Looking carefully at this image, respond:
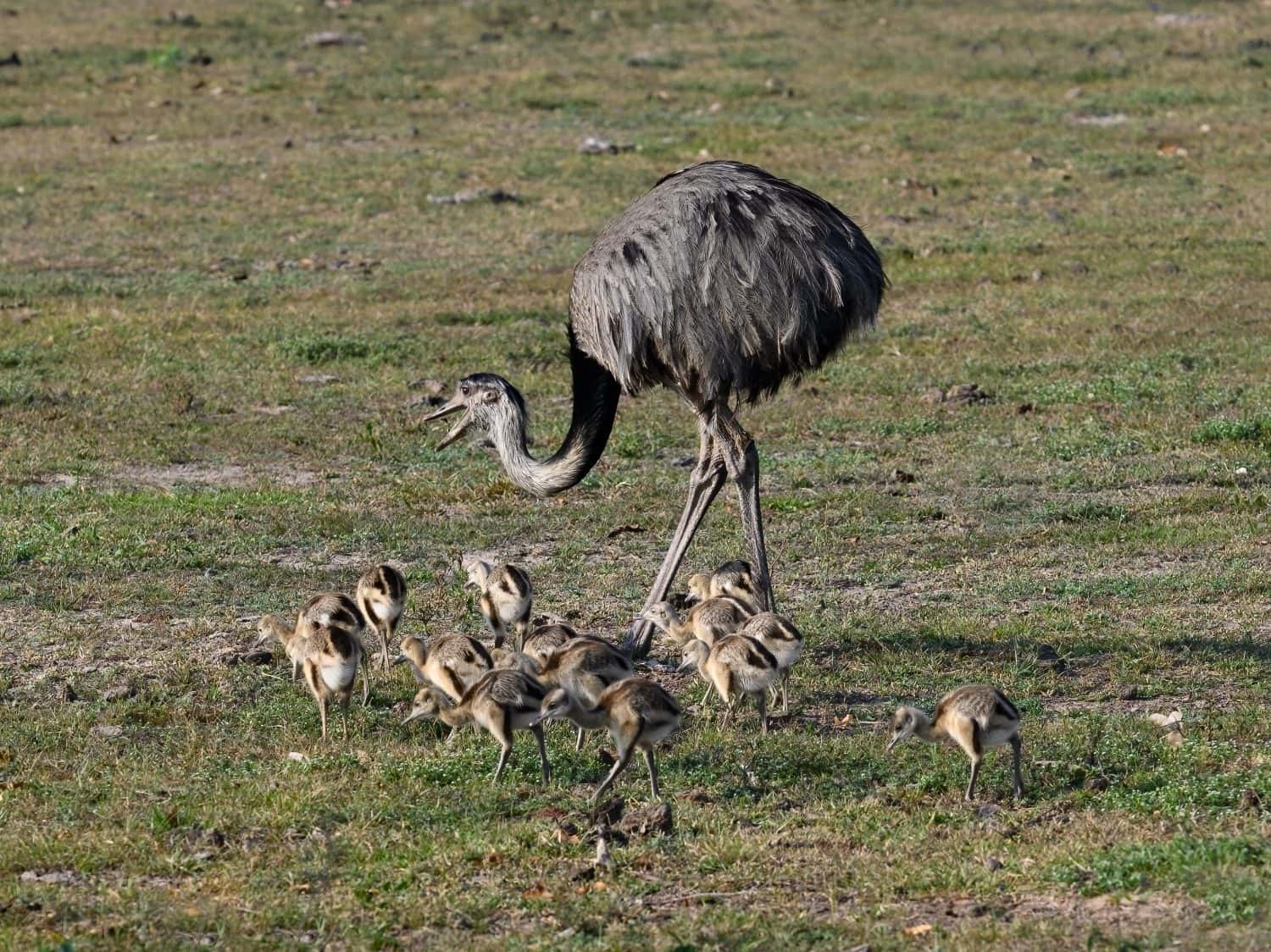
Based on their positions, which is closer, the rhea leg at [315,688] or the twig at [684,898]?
the twig at [684,898]

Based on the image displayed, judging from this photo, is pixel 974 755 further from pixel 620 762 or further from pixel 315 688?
pixel 315 688

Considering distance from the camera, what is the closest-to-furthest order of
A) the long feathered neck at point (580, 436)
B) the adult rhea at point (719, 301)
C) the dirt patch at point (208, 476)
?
1. the adult rhea at point (719, 301)
2. the long feathered neck at point (580, 436)
3. the dirt patch at point (208, 476)

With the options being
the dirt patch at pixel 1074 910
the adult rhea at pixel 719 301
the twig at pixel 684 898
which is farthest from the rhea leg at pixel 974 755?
the adult rhea at pixel 719 301

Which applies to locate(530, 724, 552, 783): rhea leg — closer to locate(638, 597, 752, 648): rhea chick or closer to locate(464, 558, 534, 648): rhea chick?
locate(638, 597, 752, 648): rhea chick

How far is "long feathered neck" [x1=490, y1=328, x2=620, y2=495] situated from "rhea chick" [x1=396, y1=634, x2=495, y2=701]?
187 cm

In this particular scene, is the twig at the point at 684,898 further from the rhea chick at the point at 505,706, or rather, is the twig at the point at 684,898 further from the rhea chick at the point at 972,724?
the rhea chick at the point at 972,724

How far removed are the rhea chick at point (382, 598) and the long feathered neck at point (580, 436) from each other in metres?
1.26

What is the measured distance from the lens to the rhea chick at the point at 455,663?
8.17 m

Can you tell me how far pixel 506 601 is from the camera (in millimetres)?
9172


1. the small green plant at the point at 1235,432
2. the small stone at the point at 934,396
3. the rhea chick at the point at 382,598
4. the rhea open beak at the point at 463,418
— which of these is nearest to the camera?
the rhea chick at the point at 382,598

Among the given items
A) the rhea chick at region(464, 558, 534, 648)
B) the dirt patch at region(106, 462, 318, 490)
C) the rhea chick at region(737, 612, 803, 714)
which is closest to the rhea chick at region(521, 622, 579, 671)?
the rhea chick at region(464, 558, 534, 648)

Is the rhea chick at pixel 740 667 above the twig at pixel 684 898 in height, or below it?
above

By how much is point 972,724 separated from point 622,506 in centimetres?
509

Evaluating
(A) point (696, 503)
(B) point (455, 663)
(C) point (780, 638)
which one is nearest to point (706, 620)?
(C) point (780, 638)
